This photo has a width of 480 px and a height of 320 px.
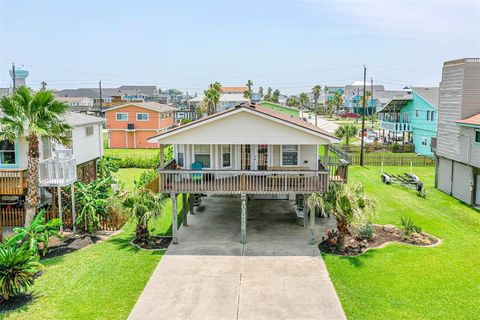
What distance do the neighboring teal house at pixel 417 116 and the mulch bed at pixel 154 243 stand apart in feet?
109

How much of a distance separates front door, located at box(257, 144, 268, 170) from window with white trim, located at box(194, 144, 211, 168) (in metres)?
2.41

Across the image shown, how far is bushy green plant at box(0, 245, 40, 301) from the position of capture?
13.5 metres

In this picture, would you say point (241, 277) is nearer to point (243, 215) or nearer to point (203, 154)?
point (243, 215)

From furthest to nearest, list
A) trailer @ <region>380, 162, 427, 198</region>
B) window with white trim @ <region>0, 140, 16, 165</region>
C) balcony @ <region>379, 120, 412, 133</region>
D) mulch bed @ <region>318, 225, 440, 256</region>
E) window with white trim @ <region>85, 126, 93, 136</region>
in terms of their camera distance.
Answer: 1. balcony @ <region>379, 120, 412, 133</region>
2. trailer @ <region>380, 162, 427, 198</region>
3. window with white trim @ <region>85, 126, 93, 136</region>
4. window with white trim @ <region>0, 140, 16, 165</region>
5. mulch bed @ <region>318, 225, 440, 256</region>

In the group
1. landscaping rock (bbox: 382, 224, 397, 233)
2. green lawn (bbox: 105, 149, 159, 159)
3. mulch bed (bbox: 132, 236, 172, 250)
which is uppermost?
green lawn (bbox: 105, 149, 159, 159)

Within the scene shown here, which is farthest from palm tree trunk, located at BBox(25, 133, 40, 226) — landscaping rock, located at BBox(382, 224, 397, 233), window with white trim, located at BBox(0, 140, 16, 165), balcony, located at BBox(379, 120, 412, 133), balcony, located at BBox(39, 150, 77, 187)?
balcony, located at BBox(379, 120, 412, 133)

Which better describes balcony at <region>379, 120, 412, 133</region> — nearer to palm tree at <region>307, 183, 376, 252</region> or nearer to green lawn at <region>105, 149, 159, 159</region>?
green lawn at <region>105, 149, 159, 159</region>

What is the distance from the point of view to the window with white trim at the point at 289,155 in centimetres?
2154

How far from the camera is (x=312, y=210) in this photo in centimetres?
1905

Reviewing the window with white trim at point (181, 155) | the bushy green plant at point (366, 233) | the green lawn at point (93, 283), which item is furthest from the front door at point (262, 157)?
the green lawn at point (93, 283)

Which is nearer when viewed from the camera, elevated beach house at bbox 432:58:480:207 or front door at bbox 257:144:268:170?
front door at bbox 257:144:268:170

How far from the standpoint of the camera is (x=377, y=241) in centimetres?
1964

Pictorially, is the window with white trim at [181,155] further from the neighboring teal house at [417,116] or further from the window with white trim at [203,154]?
the neighboring teal house at [417,116]

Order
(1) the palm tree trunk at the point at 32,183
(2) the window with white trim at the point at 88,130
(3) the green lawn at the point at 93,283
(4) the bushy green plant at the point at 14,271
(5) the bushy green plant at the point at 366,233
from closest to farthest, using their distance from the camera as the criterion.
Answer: (3) the green lawn at the point at 93,283 → (4) the bushy green plant at the point at 14,271 → (1) the palm tree trunk at the point at 32,183 → (5) the bushy green plant at the point at 366,233 → (2) the window with white trim at the point at 88,130
